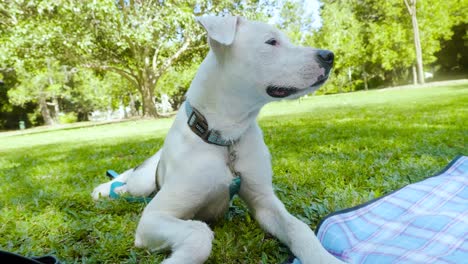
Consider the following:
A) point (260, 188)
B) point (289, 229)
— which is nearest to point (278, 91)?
point (260, 188)

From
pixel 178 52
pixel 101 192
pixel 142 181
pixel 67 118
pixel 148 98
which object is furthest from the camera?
pixel 67 118

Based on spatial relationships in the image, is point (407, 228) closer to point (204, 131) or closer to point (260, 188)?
point (260, 188)

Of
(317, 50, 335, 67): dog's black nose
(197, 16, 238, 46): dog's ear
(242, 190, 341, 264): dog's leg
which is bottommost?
(242, 190, 341, 264): dog's leg

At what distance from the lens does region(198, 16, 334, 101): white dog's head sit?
2289mm

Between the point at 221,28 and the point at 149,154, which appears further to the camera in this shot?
the point at 149,154

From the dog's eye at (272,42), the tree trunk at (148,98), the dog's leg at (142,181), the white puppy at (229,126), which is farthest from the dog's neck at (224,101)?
the tree trunk at (148,98)

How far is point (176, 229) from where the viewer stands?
2076mm

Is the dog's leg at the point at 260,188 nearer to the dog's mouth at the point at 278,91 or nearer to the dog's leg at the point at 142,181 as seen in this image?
the dog's mouth at the point at 278,91

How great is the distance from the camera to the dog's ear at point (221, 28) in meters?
2.28

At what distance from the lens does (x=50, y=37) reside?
52.2 feet

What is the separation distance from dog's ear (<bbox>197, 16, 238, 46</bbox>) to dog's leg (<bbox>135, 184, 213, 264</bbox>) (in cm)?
97

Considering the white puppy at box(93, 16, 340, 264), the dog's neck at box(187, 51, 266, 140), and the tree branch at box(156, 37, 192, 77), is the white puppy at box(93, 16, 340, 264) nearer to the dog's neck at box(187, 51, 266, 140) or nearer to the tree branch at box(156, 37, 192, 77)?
the dog's neck at box(187, 51, 266, 140)

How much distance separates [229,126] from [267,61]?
49 cm

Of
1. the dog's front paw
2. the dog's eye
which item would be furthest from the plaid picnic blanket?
the dog's front paw
